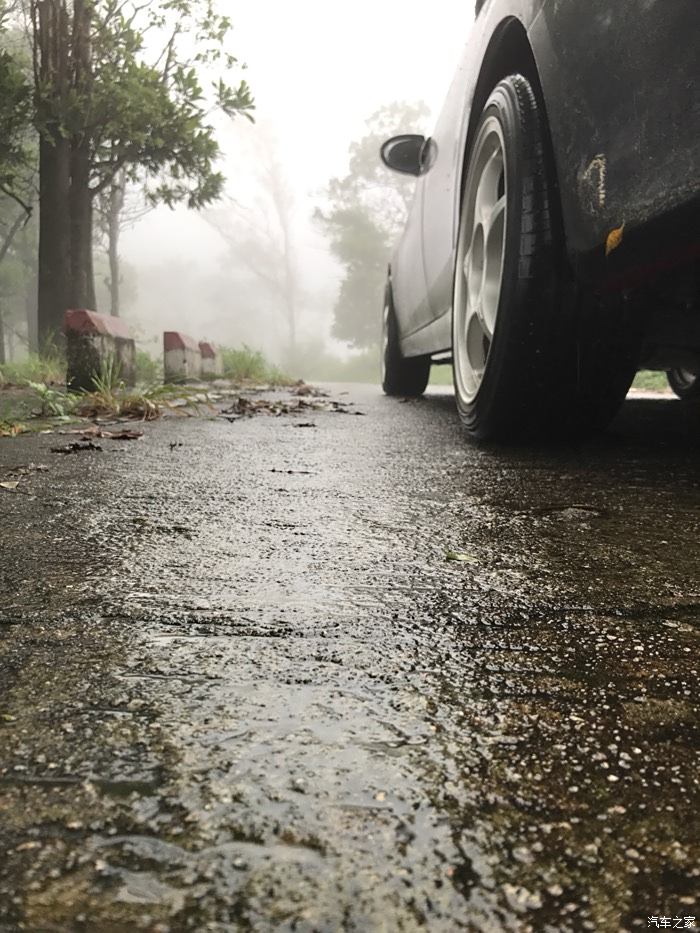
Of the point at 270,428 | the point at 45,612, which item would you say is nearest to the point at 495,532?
the point at 45,612

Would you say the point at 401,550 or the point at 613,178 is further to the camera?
the point at 613,178

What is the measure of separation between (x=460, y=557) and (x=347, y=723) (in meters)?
0.52

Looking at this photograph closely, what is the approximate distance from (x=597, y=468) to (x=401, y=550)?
3.14 feet

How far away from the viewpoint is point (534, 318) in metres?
1.96

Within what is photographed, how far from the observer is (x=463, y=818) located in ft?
1.56

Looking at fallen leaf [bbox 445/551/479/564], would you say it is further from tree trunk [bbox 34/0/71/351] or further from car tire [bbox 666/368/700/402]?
tree trunk [bbox 34/0/71/351]

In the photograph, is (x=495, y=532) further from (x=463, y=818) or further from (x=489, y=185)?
(x=489, y=185)

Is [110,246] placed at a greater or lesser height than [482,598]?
greater

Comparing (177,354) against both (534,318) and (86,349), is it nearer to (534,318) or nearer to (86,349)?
(86,349)

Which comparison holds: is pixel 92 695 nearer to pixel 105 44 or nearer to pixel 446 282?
pixel 446 282

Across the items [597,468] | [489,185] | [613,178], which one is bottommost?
[597,468]

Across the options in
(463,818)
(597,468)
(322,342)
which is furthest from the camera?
(322,342)

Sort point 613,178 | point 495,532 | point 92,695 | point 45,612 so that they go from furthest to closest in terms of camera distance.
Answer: point 613,178
point 495,532
point 45,612
point 92,695

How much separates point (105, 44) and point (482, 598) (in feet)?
31.8
